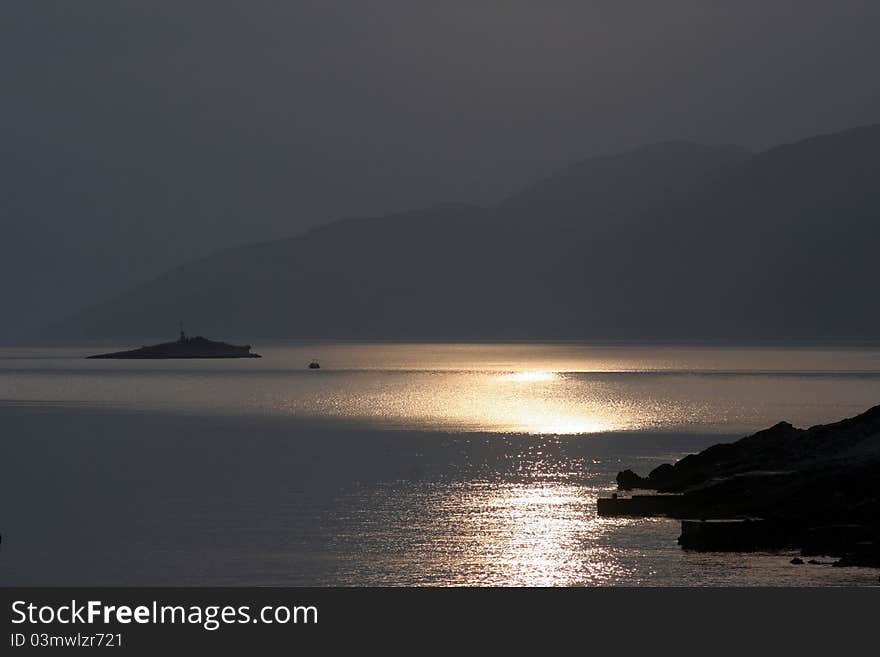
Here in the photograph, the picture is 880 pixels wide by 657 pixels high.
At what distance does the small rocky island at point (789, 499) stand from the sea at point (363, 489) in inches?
31.4

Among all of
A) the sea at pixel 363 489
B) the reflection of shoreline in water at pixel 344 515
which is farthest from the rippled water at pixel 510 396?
the reflection of shoreline in water at pixel 344 515

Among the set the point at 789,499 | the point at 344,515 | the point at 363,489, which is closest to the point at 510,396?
the point at 363,489

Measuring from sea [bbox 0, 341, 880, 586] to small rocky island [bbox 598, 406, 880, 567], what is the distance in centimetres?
80

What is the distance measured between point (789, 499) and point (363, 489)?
20326 mm

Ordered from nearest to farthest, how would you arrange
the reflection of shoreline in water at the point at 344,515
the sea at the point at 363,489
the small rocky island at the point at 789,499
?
the reflection of shoreline in water at the point at 344,515, the sea at the point at 363,489, the small rocky island at the point at 789,499

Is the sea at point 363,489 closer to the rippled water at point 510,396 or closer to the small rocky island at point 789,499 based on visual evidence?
the rippled water at point 510,396

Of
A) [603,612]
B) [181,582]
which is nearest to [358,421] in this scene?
[181,582]

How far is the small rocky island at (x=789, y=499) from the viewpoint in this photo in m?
36.8

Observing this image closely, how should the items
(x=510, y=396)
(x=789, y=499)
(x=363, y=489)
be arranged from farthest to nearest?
(x=510, y=396)
(x=363, y=489)
(x=789, y=499)

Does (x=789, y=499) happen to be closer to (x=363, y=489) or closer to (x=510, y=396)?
(x=363, y=489)

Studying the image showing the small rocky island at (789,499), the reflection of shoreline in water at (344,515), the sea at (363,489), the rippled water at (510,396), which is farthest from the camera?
the rippled water at (510,396)

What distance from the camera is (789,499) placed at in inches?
1561

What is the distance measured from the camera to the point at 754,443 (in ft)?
171

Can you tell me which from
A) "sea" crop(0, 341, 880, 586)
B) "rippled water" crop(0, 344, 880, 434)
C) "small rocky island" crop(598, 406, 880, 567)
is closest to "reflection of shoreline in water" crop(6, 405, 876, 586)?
"sea" crop(0, 341, 880, 586)
